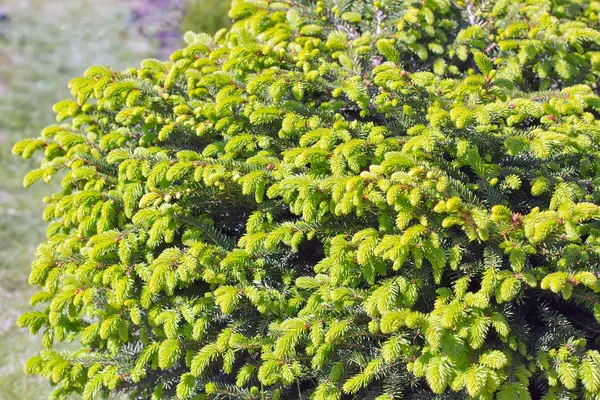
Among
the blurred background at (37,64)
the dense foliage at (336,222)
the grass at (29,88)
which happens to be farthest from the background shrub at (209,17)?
the dense foliage at (336,222)

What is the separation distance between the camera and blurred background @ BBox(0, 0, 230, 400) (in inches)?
199

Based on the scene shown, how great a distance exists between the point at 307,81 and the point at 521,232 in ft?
4.43

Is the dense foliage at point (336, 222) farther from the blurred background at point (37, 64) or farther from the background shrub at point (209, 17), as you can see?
the background shrub at point (209, 17)

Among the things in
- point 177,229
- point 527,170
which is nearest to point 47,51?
point 177,229

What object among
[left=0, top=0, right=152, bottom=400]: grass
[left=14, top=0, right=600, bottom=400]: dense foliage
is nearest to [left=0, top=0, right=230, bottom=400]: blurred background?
[left=0, top=0, right=152, bottom=400]: grass

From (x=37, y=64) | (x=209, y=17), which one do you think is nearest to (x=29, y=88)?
(x=37, y=64)

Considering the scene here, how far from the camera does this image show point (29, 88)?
8805 mm

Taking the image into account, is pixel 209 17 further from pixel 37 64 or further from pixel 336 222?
pixel 336 222

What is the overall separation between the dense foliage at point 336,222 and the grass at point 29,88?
1997 millimetres

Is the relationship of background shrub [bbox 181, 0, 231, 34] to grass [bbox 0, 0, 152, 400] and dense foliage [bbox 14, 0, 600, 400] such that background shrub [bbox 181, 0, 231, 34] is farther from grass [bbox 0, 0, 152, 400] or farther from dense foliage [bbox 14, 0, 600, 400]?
dense foliage [bbox 14, 0, 600, 400]

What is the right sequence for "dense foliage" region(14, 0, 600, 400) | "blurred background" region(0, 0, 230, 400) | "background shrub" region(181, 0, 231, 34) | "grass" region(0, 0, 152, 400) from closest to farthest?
"dense foliage" region(14, 0, 600, 400) < "grass" region(0, 0, 152, 400) < "blurred background" region(0, 0, 230, 400) < "background shrub" region(181, 0, 231, 34)

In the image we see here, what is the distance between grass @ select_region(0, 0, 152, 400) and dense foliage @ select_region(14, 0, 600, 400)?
1997 mm

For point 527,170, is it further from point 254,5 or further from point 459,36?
point 254,5

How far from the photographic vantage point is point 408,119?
302 cm
